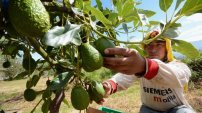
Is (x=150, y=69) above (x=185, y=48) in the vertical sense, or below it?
below

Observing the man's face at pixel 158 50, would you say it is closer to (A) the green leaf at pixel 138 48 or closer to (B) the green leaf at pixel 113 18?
(A) the green leaf at pixel 138 48

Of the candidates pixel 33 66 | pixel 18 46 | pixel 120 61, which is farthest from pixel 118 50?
pixel 18 46

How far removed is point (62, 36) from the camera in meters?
0.74

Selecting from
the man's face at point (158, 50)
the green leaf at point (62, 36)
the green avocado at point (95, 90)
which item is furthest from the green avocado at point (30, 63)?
the man's face at point (158, 50)

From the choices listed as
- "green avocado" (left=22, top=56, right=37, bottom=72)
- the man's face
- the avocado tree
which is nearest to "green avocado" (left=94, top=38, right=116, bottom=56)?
the avocado tree

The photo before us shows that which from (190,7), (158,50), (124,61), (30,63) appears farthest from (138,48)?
(158,50)

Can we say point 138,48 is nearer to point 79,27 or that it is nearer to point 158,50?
point 79,27

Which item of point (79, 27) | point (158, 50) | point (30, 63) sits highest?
point (79, 27)

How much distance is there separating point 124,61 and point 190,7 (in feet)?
0.94

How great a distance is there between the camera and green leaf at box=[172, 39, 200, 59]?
91cm

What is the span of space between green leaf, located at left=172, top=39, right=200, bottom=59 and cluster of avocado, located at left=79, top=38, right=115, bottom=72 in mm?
193

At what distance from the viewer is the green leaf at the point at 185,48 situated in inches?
35.8

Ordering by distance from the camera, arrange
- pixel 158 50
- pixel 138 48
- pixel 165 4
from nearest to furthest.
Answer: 1. pixel 165 4
2. pixel 138 48
3. pixel 158 50

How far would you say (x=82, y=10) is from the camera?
3.03 feet
